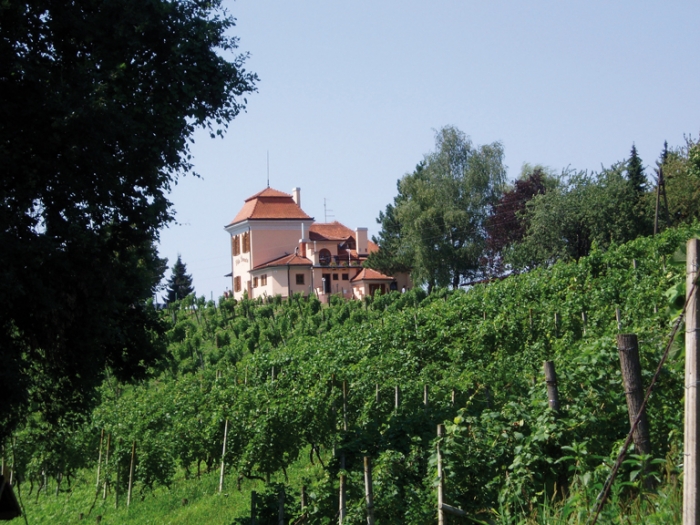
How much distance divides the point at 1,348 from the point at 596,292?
485 inches

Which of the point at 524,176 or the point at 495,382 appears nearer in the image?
the point at 495,382

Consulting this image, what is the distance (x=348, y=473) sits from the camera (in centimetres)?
819

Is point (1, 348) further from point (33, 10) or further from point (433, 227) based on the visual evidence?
point (433, 227)

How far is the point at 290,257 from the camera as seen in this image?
171 feet

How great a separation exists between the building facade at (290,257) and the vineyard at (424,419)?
2237cm

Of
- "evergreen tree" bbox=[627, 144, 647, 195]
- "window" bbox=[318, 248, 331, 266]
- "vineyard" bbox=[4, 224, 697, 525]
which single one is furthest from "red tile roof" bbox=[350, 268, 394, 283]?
"vineyard" bbox=[4, 224, 697, 525]

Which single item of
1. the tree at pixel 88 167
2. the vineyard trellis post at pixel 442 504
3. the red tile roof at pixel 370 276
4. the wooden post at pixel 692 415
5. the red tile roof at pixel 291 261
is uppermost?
the red tile roof at pixel 291 261

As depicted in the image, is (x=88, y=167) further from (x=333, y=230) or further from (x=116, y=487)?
(x=333, y=230)

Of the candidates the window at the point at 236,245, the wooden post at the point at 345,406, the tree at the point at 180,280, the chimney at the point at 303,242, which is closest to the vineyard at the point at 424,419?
the wooden post at the point at 345,406

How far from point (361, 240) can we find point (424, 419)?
48.6m

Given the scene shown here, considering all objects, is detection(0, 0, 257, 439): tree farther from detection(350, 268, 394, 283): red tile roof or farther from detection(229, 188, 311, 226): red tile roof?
detection(229, 188, 311, 226): red tile roof

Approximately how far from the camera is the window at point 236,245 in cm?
5697

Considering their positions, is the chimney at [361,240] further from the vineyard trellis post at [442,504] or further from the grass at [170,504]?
the vineyard trellis post at [442,504]

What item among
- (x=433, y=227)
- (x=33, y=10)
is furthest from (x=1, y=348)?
(x=433, y=227)
